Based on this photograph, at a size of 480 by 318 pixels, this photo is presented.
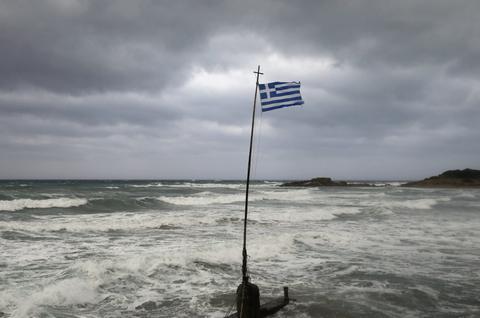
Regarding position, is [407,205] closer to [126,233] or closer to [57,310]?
[126,233]

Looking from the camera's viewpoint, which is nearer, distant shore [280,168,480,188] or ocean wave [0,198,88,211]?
ocean wave [0,198,88,211]

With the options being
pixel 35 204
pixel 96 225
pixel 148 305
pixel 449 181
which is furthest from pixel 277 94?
pixel 449 181

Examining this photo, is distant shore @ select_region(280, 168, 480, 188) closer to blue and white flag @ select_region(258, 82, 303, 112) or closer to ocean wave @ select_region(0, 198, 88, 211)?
ocean wave @ select_region(0, 198, 88, 211)

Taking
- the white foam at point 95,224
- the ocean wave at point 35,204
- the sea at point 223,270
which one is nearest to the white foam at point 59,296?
the sea at point 223,270

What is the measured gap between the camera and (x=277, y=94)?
7.16 metres

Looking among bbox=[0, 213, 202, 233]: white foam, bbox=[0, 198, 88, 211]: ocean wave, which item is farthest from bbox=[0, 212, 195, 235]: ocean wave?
bbox=[0, 198, 88, 211]: ocean wave

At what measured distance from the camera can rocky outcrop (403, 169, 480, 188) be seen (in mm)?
82000

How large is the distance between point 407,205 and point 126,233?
26.8 meters

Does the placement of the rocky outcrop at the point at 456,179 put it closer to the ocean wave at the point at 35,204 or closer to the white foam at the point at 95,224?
the white foam at the point at 95,224

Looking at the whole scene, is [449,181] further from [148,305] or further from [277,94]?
[148,305]

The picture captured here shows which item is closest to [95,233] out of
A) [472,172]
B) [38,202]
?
[38,202]

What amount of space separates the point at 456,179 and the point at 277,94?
314ft

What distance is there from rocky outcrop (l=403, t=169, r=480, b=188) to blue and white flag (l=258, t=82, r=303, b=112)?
292 feet

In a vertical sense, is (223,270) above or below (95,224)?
above
